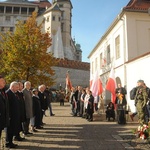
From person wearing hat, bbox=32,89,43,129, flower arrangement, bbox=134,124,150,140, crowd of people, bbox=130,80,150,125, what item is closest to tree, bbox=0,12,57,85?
person wearing hat, bbox=32,89,43,129

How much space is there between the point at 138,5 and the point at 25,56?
435 inches

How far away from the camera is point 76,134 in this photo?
8492mm

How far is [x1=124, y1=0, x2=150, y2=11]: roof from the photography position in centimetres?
1805

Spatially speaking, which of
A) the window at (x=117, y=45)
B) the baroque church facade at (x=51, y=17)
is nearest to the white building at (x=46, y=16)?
the baroque church facade at (x=51, y=17)

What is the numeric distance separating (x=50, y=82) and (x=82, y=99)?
9.39 metres

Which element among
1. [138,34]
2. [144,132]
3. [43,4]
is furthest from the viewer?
[43,4]

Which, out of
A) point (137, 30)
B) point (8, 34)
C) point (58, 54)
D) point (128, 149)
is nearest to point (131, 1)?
point (137, 30)

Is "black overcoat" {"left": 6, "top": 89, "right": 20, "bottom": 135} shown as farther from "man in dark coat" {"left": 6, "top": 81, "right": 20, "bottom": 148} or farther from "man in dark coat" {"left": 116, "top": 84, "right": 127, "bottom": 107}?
"man in dark coat" {"left": 116, "top": 84, "right": 127, "bottom": 107}

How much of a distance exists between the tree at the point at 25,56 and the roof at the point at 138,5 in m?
9.26

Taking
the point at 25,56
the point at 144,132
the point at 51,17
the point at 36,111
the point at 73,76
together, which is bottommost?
the point at 144,132

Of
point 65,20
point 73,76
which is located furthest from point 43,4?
point 73,76

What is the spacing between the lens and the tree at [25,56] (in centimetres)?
2144

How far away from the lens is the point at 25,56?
21344mm

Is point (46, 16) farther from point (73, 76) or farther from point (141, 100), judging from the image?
point (141, 100)
